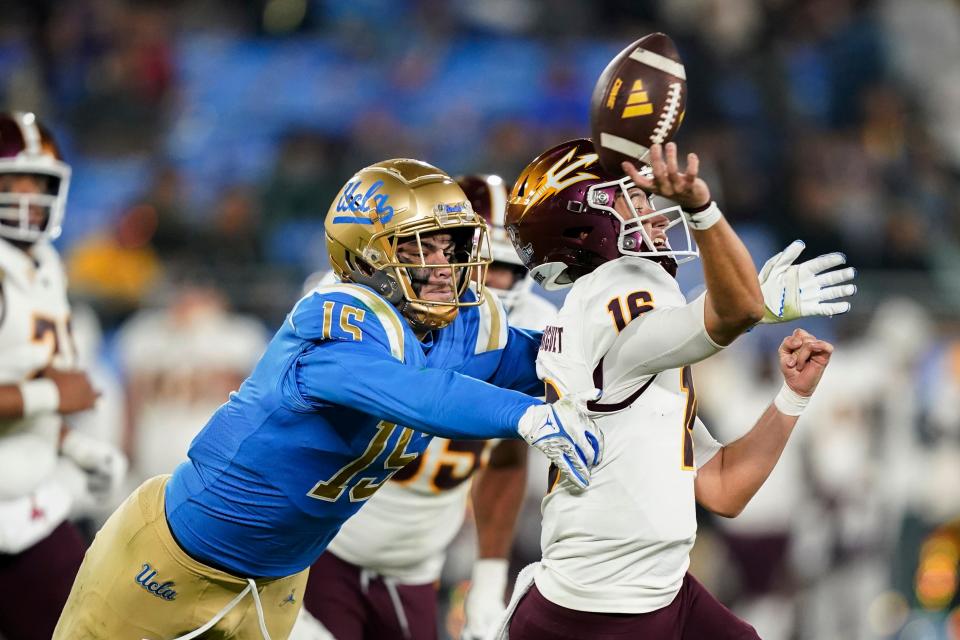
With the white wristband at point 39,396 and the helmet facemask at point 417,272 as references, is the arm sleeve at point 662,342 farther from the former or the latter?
the white wristband at point 39,396

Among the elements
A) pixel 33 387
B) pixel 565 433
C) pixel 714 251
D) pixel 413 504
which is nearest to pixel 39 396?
pixel 33 387

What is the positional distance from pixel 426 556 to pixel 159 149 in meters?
6.15

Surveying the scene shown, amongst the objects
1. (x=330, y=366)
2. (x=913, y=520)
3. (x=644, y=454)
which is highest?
(x=330, y=366)

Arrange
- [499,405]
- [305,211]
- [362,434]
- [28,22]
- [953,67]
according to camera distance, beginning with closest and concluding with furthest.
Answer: [499,405] → [362,434] → [305,211] → [28,22] → [953,67]

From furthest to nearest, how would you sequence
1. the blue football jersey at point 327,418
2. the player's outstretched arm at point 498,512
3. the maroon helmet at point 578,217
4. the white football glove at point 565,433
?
the player's outstretched arm at point 498,512 < the maroon helmet at point 578,217 < the blue football jersey at point 327,418 < the white football glove at point 565,433

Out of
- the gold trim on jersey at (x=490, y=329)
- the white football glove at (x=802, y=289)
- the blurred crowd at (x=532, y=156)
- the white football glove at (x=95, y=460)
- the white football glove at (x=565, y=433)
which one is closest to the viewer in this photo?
the white football glove at (x=565, y=433)

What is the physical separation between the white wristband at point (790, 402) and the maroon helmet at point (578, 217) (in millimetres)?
433

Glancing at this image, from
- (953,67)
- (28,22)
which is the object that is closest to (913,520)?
(953,67)

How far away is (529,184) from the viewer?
11.6 feet

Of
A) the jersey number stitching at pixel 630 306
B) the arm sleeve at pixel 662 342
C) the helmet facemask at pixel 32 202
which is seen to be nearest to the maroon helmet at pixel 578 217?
the jersey number stitching at pixel 630 306

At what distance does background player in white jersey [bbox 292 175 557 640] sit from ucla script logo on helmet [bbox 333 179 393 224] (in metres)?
0.99

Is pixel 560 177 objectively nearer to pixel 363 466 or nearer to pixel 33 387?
pixel 363 466

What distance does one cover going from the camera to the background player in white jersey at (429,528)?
4531 mm

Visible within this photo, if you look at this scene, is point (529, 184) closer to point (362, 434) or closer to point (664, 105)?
point (664, 105)
